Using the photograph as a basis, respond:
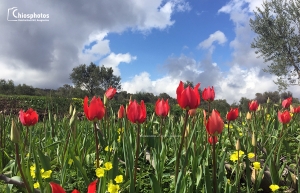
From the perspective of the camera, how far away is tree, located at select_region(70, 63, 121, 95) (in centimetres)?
5403

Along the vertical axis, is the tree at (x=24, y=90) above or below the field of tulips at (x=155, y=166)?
above

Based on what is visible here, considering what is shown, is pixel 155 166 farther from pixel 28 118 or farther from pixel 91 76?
pixel 91 76

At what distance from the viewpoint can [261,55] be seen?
97.1ft

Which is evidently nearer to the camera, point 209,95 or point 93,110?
point 93,110

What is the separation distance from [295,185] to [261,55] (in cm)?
2995

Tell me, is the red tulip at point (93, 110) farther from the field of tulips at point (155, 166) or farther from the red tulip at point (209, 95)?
the red tulip at point (209, 95)

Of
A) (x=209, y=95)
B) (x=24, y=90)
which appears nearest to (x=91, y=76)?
(x=24, y=90)

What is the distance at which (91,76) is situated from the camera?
54.3m

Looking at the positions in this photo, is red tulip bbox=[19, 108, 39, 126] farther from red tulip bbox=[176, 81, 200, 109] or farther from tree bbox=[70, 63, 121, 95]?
tree bbox=[70, 63, 121, 95]

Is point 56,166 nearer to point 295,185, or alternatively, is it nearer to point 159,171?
point 159,171

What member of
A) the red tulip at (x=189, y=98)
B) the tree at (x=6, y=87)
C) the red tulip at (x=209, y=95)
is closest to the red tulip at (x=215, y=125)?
the red tulip at (x=189, y=98)

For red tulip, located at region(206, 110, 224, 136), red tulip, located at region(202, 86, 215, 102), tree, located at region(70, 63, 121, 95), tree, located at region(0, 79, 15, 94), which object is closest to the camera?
red tulip, located at region(206, 110, 224, 136)

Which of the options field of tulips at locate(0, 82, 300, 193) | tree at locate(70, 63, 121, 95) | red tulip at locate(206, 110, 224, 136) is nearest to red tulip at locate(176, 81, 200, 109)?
field of tulips at locate(0, 82, 300, 193)

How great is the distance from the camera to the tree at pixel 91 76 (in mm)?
54031
